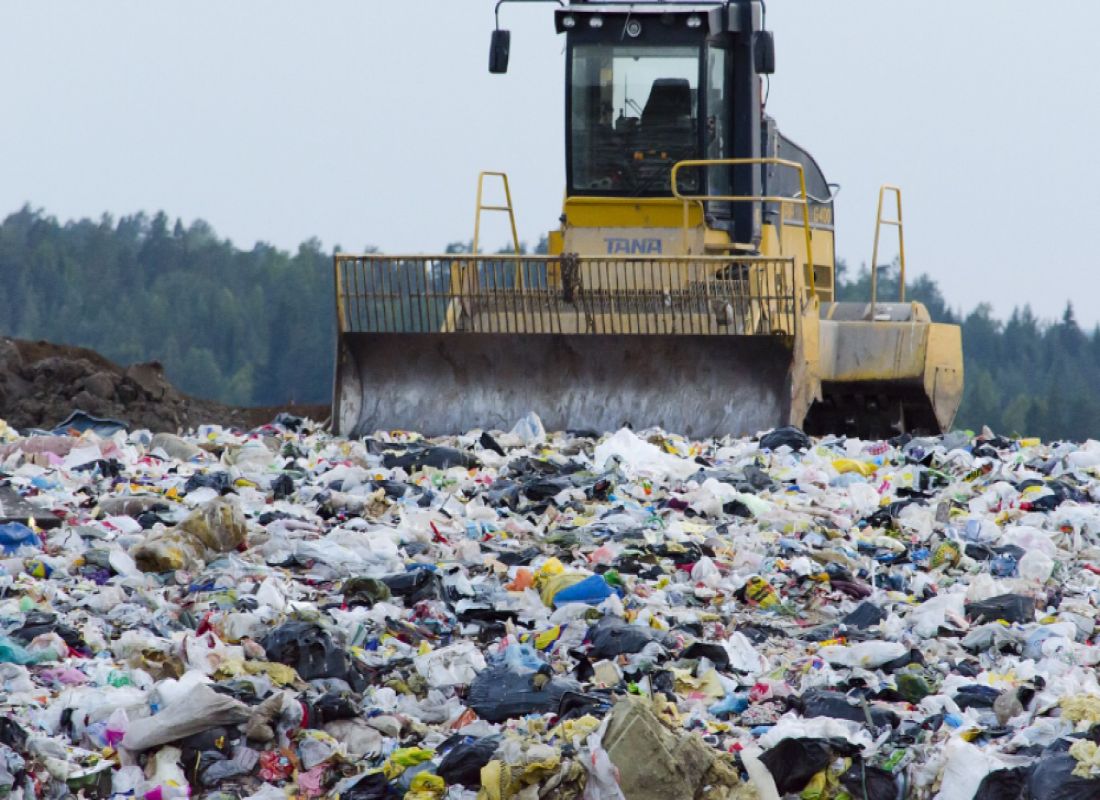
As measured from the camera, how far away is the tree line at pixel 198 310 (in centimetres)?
4847

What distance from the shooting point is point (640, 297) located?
33.9ft

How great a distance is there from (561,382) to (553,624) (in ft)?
14.6

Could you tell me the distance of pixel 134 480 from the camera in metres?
8.41

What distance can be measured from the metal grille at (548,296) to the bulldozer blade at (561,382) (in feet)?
0.42

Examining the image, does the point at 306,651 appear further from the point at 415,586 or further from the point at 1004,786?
the point at 1004,786

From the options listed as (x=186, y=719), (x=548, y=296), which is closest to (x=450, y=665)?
(x=186, y=719)

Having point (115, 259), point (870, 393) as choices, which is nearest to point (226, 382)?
point (115, 259)

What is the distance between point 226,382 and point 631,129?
3773 cm

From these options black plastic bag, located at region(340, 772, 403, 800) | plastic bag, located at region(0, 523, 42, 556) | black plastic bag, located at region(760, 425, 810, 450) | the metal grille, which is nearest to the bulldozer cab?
the metal grille

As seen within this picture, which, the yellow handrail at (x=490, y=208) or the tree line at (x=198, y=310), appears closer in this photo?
the yellow handrail at (x=490, y=208)

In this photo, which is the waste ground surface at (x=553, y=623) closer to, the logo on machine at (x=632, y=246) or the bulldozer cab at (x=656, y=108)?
the logo on machine at (x=632, y=246)

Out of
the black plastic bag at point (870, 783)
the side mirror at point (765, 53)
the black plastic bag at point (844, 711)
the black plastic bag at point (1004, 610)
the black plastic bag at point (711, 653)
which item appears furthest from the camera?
the side mirror at point (765, 53)

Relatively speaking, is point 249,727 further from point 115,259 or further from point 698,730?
point 115,259

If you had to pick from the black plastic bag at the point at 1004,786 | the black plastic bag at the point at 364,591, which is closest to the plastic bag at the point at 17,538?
the black plastic bag at the point at 364,591
